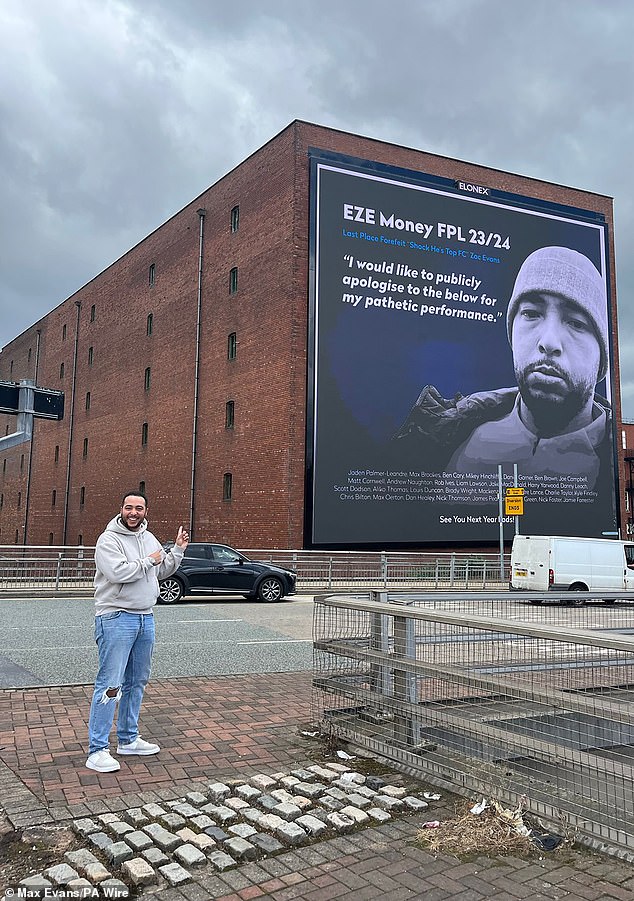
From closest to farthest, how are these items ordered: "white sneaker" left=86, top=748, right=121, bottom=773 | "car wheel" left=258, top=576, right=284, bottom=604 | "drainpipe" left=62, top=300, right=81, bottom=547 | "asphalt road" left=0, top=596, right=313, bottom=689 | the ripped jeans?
"white sneaker" left=86, top=748, right=121, bottom=773
the ripped jeans
"asphalt road" left=0, top=596, right=313, bottom=689
"car wheel" left=258, top=576, right=284, bottom=604
"drainpipe" left=62, top=300, right=81, bottom=547

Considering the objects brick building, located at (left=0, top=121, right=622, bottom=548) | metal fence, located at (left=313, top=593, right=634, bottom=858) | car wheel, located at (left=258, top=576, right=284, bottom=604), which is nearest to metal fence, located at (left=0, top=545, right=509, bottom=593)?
brick building, located at (left=0, top=121, right=622, bottom=548)

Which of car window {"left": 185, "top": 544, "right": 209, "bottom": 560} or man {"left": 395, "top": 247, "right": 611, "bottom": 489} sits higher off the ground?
man {"left": 395, "top": 247, "right": 611, "bottom": 489}

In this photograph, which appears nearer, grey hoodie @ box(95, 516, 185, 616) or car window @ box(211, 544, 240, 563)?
grey hoodie @ box(95, 516, 185, 616)

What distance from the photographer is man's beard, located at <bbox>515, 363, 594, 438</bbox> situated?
3216cm

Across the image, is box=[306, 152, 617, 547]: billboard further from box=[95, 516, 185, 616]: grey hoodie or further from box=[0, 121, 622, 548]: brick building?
box=[95, 516, 185, 616]: grey hoodie

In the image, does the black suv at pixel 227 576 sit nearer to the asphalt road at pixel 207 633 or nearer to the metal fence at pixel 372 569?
the asphalt road at pixel 207 633

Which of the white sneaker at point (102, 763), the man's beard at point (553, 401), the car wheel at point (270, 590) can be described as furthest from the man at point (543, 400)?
the white sneaker at point (102, 763)

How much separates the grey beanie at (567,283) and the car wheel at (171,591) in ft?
62.9

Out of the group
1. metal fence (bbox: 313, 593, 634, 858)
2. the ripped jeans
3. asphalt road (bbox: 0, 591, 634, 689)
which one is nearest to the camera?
metal fence (bbox: 313, 593, 634, 858)

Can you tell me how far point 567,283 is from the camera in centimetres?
3375

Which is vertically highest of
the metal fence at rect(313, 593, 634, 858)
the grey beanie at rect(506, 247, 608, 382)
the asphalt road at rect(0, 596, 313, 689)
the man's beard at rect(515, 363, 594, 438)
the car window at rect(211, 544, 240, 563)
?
the grey beanie at rect(506, 247, 608, 382)

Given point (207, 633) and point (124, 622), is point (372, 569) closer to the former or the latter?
point (207, 633)

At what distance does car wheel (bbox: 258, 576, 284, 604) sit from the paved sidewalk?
39.8ft

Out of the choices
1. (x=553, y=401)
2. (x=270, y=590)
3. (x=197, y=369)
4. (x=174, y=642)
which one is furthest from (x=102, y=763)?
(x=197, y=369)
